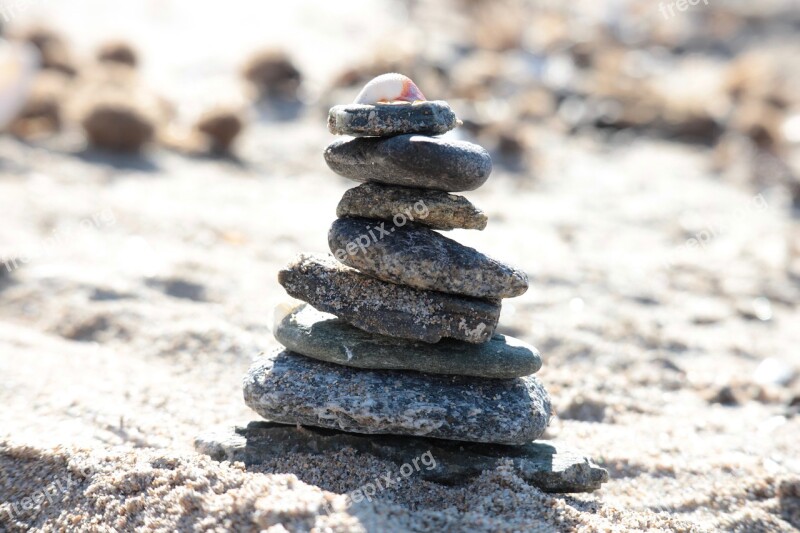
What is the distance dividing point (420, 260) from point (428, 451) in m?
0.86

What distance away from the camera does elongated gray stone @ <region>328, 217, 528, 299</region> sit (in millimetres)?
3451

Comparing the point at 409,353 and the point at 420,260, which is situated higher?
the point at 420,260

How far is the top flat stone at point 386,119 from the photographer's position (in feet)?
11.2

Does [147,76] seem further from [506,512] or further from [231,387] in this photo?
[506,512]

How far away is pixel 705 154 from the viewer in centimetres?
1194

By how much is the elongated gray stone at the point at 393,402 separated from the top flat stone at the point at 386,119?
1053 millimetres

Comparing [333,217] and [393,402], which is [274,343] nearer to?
[393,402]

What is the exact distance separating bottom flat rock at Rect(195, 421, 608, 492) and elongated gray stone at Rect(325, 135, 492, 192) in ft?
3.80

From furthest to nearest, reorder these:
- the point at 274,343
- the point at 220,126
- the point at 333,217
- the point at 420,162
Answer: the point at 220,126, the point at 333,217, the point at 274,343, the point at 420,162

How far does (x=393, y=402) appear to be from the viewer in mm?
3471

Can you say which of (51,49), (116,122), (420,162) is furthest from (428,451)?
(51,49)

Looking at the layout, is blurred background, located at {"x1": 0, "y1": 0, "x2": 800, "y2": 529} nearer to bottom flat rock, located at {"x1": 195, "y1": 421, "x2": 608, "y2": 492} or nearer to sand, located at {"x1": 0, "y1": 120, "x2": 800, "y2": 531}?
sand, located at {"x1": 0, "y1": 120, "x2": 800, "y2": 531}

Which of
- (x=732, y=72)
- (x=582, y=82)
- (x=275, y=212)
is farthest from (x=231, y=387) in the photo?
(x=732, y=72)

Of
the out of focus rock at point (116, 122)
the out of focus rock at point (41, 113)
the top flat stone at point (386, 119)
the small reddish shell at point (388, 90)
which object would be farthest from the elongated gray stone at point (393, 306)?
the out of focus rock at point (41, 113)
